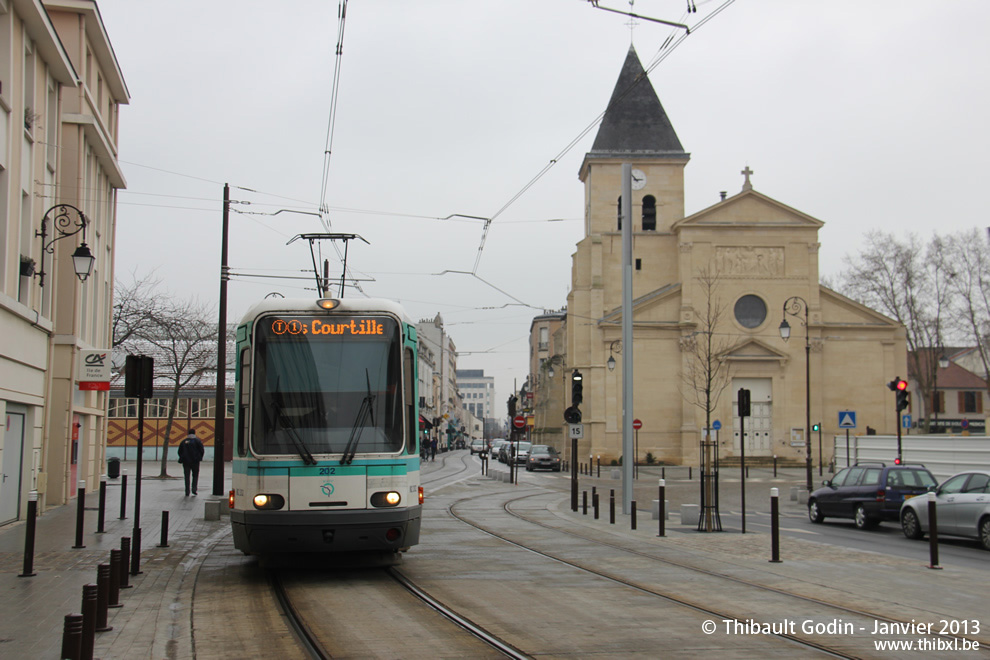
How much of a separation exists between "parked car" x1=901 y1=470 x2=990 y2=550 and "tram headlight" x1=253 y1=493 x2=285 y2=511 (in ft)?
37.8

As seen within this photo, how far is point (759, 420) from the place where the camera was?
6097 cm

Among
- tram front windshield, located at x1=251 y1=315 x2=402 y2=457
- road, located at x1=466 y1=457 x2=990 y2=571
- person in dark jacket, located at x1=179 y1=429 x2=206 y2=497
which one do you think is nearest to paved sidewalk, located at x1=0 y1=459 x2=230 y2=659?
tram front windshield, located at x1=251 y1=315 x2=402 y2=457

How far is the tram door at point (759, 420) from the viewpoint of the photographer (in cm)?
6072

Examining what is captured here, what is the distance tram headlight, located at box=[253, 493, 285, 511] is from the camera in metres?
11.0

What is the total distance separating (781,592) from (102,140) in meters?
22.1

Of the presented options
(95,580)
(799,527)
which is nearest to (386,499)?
Result: (95,580)

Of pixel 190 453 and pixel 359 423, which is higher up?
pixel 359 423

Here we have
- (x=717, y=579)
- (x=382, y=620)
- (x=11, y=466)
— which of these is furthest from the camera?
(x=11, y=466)

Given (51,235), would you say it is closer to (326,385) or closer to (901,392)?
(326,385)

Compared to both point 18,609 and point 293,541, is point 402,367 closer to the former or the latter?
point 293,541

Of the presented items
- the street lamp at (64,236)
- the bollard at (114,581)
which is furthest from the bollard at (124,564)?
the street lamp at (64,236)

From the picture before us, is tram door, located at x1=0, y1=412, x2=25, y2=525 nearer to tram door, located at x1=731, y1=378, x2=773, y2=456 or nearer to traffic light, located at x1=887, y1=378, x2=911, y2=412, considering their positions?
traffic light, located at x1=887, y1=378, x2=911, y2=412

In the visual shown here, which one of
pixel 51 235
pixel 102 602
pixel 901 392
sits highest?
pixel 51 235

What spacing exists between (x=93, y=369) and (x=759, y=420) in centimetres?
4671
